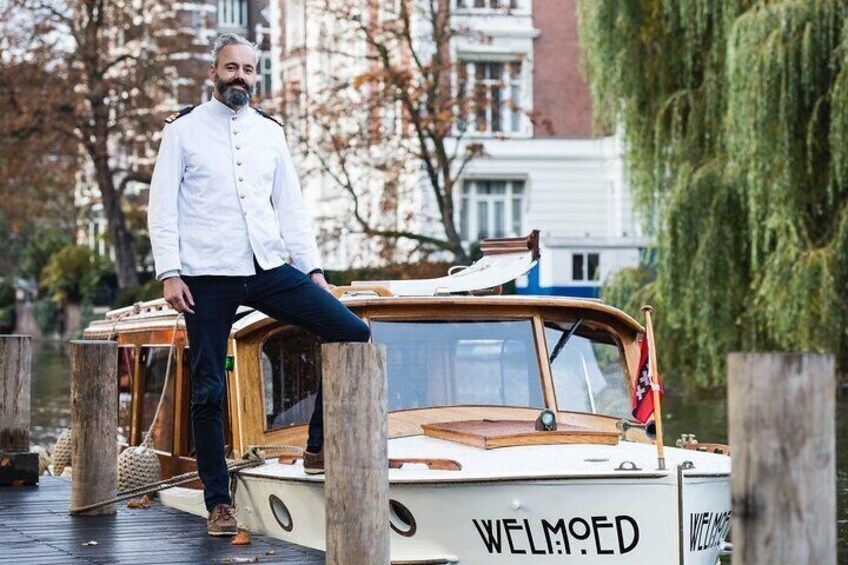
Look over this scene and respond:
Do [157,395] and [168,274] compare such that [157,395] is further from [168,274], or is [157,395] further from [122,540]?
[168,274]

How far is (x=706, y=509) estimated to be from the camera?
8.34 m

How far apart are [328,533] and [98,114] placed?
37018 mm

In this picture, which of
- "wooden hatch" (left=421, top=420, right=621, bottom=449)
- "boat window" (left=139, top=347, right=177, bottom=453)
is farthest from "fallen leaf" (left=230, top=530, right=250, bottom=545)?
"boat window" (left=139, top=347, right=177, bottom=453)

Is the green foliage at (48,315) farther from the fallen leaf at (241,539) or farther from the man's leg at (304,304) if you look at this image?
the man's leg at (304,304)

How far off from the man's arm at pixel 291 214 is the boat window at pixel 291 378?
1.16 meters

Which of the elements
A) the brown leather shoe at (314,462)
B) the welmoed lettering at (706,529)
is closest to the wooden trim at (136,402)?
the brown leather shoe at (314,462)

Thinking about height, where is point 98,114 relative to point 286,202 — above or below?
above

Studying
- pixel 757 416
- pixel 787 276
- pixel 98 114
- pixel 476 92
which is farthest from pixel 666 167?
pixel 98 114

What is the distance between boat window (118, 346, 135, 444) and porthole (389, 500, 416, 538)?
397cm

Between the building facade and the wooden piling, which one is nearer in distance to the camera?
the wooden piling

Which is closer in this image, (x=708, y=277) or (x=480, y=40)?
(x=708, y=277)

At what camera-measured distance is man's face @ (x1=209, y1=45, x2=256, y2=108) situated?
8.09 meters

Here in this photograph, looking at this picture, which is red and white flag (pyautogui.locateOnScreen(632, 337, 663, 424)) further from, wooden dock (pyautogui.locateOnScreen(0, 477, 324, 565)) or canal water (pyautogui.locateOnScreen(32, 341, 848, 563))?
canal water (pyautogui.locateOnScreen(32, 341, 848, 563))

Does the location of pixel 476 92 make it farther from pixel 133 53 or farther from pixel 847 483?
pixel 847 483
